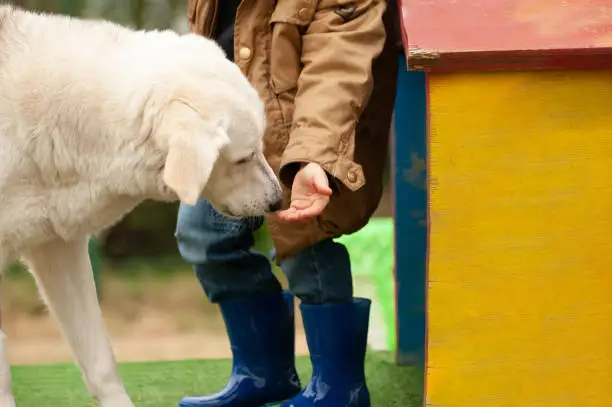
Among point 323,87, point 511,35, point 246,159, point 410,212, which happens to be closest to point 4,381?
point 246,159

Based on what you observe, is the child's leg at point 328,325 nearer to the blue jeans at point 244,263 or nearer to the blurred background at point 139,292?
the blue jeans at point 244,263

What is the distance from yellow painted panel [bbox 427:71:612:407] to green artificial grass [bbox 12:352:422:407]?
66 cm

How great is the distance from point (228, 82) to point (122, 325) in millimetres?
2975

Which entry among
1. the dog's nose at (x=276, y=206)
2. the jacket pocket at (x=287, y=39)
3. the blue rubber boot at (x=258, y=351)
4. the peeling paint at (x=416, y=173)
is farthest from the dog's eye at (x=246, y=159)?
the peeling paint at (x=416, y=173)

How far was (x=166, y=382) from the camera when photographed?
9.84ft

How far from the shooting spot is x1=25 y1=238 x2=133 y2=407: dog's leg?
2199 millimetres

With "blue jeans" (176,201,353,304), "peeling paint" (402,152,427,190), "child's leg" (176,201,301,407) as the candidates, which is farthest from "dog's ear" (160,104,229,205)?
"peeling paint" (402,152,427,190)

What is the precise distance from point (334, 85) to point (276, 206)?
0.95 ft

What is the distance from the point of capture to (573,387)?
80.0 inches

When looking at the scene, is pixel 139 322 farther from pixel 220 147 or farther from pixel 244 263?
pixel 220 147

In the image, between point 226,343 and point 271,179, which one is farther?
point 226,343

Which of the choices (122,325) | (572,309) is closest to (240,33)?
(572,309)

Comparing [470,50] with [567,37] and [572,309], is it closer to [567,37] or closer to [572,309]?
[567,37]

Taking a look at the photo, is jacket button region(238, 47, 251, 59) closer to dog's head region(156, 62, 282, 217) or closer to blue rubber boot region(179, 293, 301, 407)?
dog's head region(156, 62, 282, 217)
